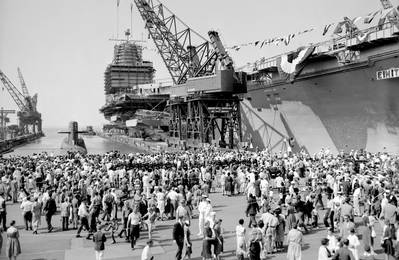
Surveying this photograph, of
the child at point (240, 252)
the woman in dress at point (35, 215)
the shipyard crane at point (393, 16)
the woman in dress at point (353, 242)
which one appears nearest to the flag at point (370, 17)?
the shipyard crane at point (393, 16)

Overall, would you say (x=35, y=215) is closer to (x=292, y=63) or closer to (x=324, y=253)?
(x=324, y=253)

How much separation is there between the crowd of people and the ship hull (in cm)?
659

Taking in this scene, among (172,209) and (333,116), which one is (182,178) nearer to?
(172,209)

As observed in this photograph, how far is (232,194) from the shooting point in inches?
821

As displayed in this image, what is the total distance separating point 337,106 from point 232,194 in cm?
1905

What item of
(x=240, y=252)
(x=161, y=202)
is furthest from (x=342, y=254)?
(x=161, y=202)

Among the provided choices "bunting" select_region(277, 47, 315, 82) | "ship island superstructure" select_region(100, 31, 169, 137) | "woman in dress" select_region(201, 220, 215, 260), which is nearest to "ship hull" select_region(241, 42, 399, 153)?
"bunting" select_region(277, 47, 315, 82)

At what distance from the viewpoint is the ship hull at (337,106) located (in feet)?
99.5

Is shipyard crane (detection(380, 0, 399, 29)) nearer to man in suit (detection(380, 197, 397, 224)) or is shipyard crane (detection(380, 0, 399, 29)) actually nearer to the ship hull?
the ship hull

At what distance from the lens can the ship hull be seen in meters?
30.3

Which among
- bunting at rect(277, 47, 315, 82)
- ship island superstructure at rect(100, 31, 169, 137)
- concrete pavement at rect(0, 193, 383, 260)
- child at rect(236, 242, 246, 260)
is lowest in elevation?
concrete pavement at rect(0, 193, 383, 260)

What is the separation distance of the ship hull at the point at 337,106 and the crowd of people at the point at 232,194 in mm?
6595

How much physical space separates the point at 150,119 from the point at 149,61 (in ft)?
262

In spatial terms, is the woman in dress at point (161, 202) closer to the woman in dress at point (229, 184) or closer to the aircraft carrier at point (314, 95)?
the woman in dress at point (229, 184)
